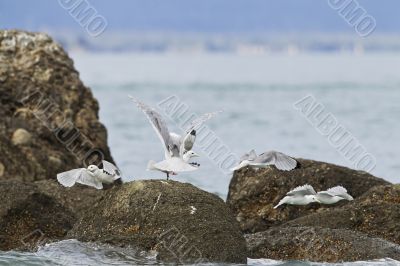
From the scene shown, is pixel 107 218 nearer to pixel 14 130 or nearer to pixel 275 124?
pixel 14 130

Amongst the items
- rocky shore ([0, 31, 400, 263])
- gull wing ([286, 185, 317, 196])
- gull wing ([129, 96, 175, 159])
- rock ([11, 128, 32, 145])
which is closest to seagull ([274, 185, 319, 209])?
gull wing ([286, 185, 317, 196])

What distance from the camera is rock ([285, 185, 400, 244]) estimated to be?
14227 millimetres

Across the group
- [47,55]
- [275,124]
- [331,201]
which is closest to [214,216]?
[331,201]

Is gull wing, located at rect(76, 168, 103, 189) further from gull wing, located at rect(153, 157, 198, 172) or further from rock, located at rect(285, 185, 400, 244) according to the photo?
rock, located at rect(285, 185, 400, 244)

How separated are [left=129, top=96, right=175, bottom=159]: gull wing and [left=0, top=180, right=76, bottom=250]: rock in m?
1.67

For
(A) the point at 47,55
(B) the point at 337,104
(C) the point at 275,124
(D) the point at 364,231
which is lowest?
(D) the point at 364,231

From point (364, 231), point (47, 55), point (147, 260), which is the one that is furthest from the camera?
point (47, 55)

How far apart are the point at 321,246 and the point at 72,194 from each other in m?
4.34

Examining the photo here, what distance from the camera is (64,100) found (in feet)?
69.8

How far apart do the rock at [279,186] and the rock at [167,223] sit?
3.02m

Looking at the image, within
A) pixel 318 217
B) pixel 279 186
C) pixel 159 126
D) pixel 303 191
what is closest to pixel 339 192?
pixel 303 191

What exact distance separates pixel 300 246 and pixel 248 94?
194 feet

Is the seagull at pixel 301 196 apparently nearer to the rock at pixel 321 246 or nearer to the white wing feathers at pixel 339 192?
the white wing feathers at pixel 339 192

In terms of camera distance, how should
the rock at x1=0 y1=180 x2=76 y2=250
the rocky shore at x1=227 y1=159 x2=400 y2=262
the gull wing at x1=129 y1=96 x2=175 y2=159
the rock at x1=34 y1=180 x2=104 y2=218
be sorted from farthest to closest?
the rock at x1=34 y1=180 x2=104 y2=218 → the gull wing at x1=129 y1=96 x2=175 y2=159 → the rock at x1=0 y1=180 x2=76 y2=250 → the rocky shore at x1=227 y1=159 x2=400 y2=262
